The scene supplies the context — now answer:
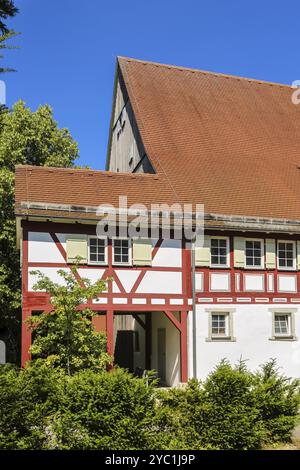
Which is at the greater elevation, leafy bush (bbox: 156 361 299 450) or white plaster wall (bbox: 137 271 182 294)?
white plaster wall (bbox: 137 271 182 294)

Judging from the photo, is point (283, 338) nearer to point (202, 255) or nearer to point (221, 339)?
point (221, 339)

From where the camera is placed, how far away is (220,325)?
18.0 m

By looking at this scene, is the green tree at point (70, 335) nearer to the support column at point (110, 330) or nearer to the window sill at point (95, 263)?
the support column at point (110, 330)

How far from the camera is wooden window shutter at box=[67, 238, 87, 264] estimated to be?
54.6 ft

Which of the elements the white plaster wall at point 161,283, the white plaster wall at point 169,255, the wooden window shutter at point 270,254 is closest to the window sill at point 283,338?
the wooden window shutter at point 270,254

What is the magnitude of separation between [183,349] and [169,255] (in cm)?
281

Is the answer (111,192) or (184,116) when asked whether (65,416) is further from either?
(184,116)

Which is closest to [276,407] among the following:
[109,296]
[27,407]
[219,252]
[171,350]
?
[27,407]

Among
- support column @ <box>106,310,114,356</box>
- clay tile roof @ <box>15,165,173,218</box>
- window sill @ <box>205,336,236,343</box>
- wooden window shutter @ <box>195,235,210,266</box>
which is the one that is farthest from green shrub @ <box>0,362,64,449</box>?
wooden window shutter @ <box>195,235,210,266</box>

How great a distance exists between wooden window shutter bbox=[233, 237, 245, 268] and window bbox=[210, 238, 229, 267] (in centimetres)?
28

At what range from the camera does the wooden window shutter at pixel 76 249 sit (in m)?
16.6

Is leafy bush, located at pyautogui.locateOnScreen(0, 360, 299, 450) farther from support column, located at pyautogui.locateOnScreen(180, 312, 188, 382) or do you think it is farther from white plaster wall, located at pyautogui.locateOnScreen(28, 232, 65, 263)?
support column, located at pyautogui.locateOnScreen(180, 312, 188, 382)

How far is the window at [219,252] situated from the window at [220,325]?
148 centimetres

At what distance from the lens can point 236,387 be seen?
11109mm
